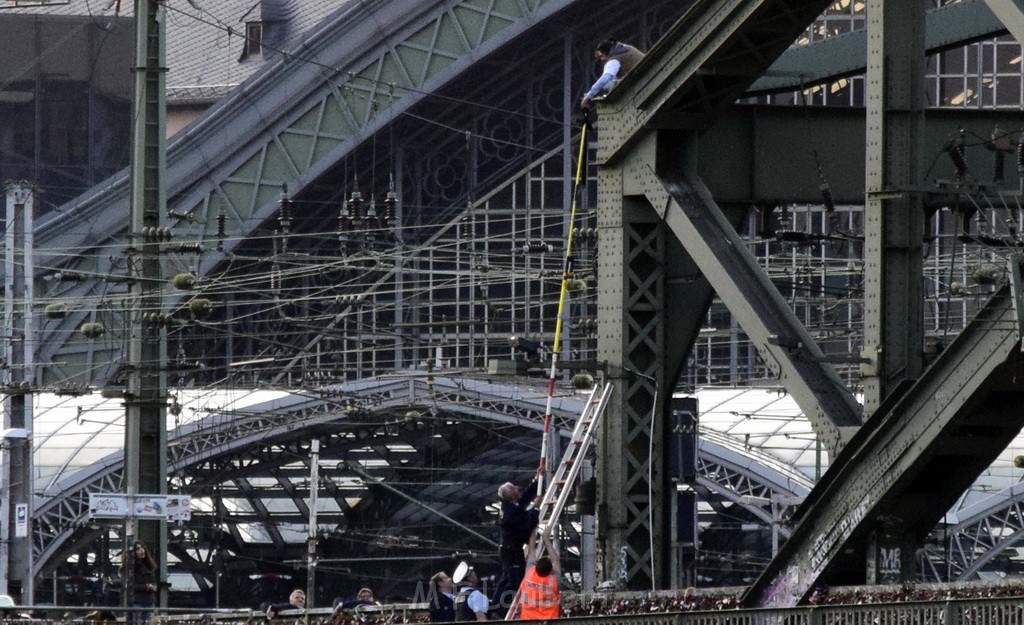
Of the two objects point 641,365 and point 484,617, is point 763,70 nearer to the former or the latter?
point 641,365

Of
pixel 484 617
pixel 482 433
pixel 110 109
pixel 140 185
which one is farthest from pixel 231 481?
pixel 484 617

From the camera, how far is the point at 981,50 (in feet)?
192

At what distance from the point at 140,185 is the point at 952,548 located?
2540 centimetres

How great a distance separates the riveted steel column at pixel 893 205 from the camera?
17.1 m

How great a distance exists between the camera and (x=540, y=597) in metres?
17.7

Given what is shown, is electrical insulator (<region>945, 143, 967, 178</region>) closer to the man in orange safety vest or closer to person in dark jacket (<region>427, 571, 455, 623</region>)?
the man in orange safety vest

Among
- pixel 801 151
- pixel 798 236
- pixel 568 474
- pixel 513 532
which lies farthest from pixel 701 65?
pixel 513 532

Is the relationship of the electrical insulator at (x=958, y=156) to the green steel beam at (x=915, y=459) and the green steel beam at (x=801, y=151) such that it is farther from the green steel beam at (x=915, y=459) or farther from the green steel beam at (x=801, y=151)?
the green steel beam at (x=915, y=459)

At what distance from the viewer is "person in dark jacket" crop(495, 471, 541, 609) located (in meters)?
18.4

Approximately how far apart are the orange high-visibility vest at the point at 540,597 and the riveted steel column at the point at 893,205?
265 cm

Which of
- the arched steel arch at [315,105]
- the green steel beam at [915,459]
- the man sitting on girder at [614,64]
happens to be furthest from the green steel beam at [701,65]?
the arched steel arch at [315,105]

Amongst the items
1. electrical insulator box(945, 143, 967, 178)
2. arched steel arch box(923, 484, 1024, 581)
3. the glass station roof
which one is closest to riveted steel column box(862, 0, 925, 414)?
electrical insulator box(945, 143, 967, 178)

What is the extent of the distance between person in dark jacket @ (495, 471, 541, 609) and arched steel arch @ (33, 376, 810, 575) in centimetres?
2745

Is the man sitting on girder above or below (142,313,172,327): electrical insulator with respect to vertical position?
above
